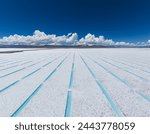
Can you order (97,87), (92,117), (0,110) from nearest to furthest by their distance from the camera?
1. (92,117)
2. (0,110)
3. (97,87)

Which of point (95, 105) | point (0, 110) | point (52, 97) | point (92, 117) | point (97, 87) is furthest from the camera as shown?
point (97, 87)

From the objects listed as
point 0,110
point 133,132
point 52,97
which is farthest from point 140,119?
point 0,110

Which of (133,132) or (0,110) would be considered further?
(0,110)

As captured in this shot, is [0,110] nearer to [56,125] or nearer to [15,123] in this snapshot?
[15,123]

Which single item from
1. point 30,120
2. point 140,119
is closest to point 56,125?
point 30,120

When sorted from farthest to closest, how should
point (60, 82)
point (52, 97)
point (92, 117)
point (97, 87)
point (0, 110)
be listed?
point (60, 82), point (97, 87), point (52, 97), point (0, 110), point (92, 117)

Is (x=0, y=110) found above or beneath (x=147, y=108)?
beneath

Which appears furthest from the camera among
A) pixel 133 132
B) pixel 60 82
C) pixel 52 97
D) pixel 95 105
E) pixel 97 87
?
pixel 60 82

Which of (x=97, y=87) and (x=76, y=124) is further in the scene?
(x=97, y=87)

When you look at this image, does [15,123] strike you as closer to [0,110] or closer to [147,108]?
[0,110]
